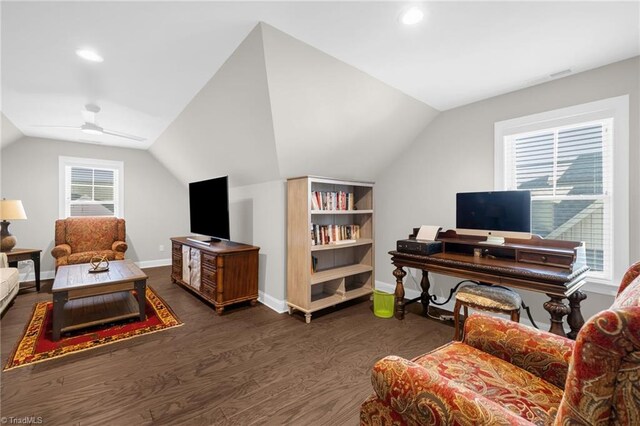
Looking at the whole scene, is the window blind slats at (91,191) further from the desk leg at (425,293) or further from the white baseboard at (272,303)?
the desk leg at (425,293)

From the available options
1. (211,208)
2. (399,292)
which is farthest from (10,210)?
(399,292)

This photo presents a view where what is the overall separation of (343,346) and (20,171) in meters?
5.51

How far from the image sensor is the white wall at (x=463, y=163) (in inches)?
86.8

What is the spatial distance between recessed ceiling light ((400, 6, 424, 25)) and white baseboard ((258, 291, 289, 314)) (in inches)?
112

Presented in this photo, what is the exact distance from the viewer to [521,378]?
1212 mm

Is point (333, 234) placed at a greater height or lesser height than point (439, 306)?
greater

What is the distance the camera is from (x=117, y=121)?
3.65 m

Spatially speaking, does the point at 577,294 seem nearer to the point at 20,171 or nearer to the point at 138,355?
the point at 138,355

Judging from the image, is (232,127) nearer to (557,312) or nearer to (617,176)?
(557,312)

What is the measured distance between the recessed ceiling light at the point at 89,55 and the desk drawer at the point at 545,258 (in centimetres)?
374

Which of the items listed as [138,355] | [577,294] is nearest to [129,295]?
[138,355]

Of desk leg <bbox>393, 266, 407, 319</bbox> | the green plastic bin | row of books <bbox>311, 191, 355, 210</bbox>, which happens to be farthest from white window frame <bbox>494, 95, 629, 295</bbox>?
row of books <bbox>311, 191, 355, 210</bbox>

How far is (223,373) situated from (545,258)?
103 inches

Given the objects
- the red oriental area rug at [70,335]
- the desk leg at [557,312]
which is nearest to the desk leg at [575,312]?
the desk leg at [557,312]
